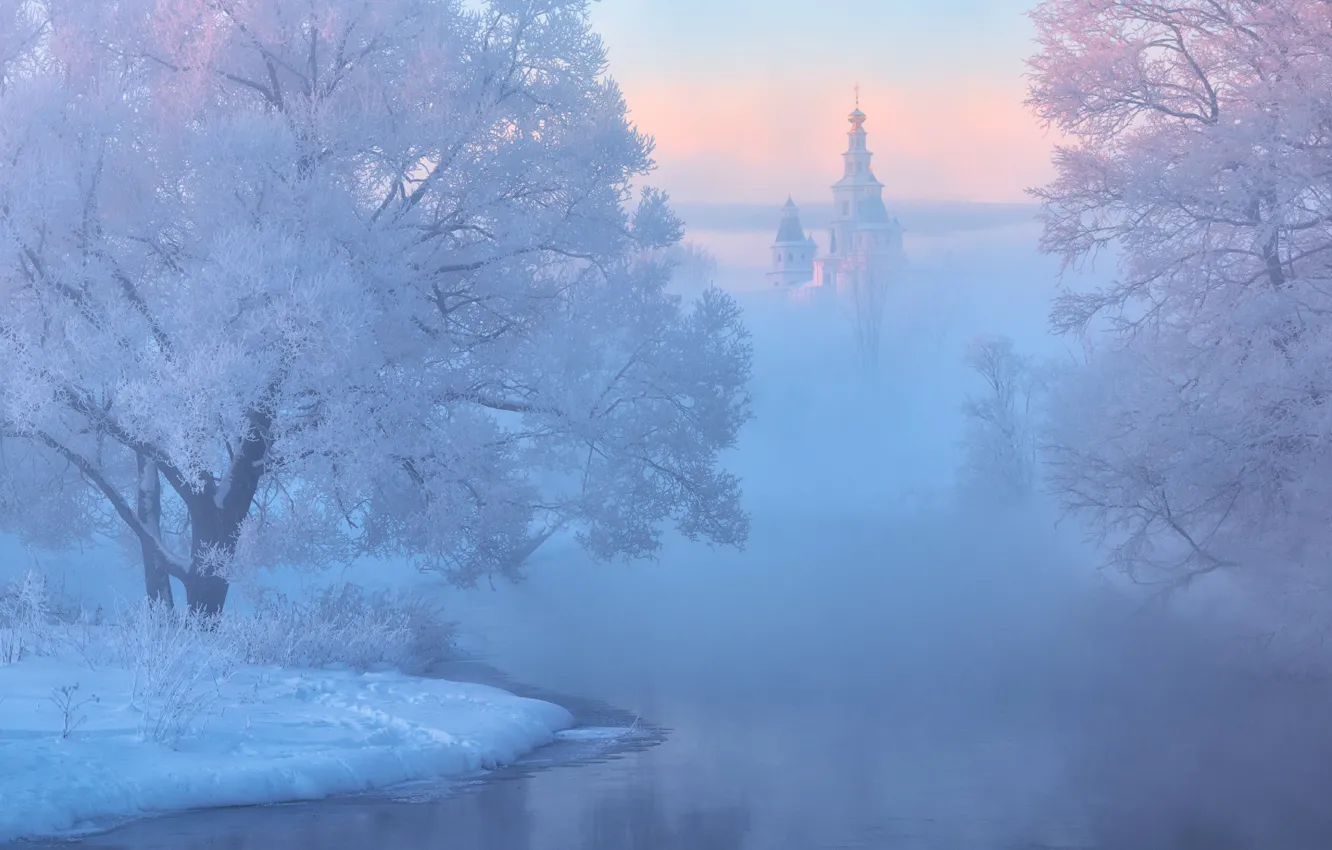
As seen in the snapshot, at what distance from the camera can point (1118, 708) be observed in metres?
15.1

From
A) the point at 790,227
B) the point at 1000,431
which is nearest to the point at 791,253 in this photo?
the point at 790,227

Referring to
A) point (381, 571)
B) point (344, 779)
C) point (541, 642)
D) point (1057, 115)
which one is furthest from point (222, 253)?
point (381, 571)

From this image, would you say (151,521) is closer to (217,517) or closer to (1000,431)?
(217,517)

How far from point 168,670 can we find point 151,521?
324 inches

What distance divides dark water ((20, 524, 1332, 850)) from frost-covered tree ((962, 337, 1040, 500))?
939 inches

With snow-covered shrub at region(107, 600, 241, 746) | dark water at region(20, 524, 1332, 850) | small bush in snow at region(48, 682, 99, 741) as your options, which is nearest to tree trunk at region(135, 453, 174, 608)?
dark water at region(20, 524, 1332, 850)

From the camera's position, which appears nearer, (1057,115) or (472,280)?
(472,280)

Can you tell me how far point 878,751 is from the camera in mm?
12242

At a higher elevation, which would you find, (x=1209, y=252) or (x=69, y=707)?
(x=1209, y=252)

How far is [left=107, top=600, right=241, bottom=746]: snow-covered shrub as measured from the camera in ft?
33.2

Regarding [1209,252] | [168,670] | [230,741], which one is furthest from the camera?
[1209,252]

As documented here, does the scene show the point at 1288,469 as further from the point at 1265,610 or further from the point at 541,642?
the point at 541,642

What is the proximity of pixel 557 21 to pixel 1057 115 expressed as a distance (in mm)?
7544

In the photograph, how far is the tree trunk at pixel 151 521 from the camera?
18.0m
